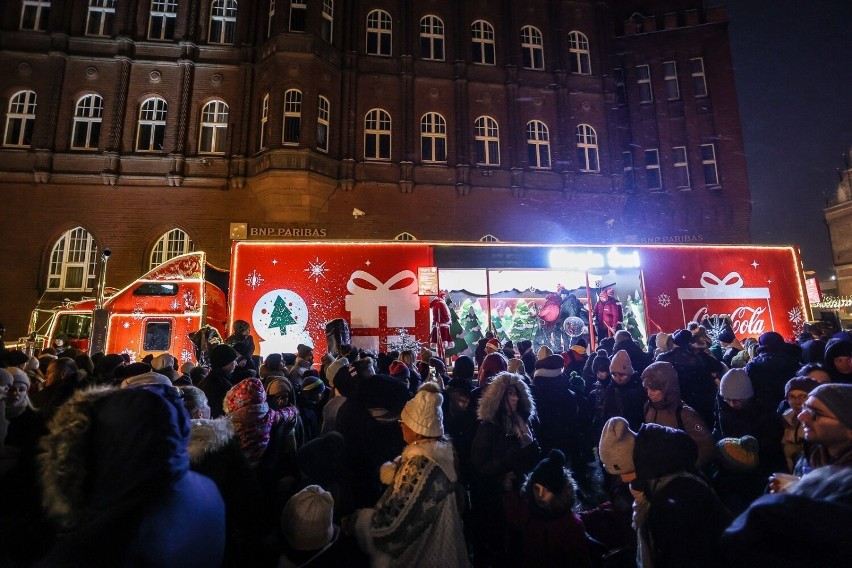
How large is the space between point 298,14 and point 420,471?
19997 millimetres

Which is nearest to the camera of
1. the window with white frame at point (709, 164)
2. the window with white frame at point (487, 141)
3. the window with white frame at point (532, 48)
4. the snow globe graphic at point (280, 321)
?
the snow globe graphic at point (280, 321)

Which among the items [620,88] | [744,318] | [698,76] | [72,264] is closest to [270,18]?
[72,264]

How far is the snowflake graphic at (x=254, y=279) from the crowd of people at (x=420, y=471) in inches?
251

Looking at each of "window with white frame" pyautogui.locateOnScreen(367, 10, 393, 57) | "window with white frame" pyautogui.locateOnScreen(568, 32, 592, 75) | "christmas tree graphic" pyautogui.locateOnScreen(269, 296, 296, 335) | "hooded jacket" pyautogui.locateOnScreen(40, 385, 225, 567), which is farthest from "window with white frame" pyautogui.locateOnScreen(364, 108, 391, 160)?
"hooded jacket" pyautogui.locateOnScreen(40, 385, 225, 567)

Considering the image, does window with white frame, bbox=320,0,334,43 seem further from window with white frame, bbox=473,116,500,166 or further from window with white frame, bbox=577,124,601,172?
window with white frame, bbox=577,124,601,172

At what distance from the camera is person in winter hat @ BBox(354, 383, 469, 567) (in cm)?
264

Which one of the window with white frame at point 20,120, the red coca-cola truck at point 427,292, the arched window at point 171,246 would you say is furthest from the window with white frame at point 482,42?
the window with white frame at point 20,120

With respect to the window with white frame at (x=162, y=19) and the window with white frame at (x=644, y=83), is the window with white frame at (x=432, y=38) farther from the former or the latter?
the window with white frame at (x=644, y=83)

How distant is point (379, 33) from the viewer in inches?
785

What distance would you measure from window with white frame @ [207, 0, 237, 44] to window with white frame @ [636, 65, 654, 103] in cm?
1972

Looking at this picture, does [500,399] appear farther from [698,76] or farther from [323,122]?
[698,76]

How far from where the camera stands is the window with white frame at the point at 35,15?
708 inches

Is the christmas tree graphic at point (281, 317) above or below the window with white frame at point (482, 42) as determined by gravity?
below

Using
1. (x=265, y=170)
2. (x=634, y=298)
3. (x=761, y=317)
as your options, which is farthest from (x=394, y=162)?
(x=761, y=317)
